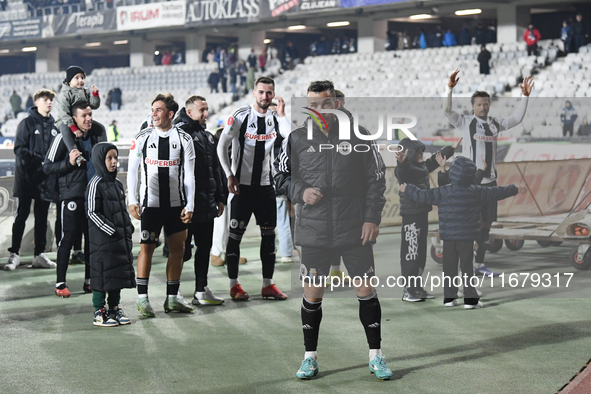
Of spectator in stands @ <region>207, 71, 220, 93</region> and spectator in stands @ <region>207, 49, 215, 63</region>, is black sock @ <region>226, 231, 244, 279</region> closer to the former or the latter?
spectator in stands @ <region>207, 71, 220, 93</region>

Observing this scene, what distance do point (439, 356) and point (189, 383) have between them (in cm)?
155

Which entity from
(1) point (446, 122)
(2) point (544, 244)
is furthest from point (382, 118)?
(2) point (544, 244)

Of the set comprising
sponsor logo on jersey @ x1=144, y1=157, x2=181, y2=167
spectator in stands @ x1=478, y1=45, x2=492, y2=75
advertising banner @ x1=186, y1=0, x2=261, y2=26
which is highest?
advertising banner @ x1=186, y1=0, x2=261, y2=26

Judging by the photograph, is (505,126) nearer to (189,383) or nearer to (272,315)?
(272,315)

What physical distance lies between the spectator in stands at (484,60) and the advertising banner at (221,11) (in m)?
11.6

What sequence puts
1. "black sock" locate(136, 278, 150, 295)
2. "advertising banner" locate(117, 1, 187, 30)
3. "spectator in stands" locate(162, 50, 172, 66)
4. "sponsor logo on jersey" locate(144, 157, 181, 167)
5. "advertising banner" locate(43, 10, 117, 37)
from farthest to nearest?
1. "advertising banner" locate(43, 10, 117, 37)
2. "spectator in stands" locate(162, 50, 172, 66)
3. "advertising banner" locate(117, 1, 187, 30)
4. "black sock" locate(136, 278, 150, 295)
5. "sponsor logo on jersey" locate(144, 157, 181, 167)

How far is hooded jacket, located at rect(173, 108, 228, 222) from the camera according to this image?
20.8 feet

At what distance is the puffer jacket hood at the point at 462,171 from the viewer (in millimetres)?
6277

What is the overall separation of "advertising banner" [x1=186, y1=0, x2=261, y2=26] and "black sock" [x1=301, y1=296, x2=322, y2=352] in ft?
96.2

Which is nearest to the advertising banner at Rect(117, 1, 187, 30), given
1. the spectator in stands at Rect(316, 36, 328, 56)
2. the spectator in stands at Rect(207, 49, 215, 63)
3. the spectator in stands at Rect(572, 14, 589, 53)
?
the spectator in stands at Rect(207, 49, 215, 63)

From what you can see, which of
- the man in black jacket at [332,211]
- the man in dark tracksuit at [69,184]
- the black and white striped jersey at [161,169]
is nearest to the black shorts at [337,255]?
the man in black jacket at [332,211]

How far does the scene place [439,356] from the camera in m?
4.76

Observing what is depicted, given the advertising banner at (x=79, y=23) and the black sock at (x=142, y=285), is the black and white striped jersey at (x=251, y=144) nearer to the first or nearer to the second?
the black sock at (x=142, y=285)

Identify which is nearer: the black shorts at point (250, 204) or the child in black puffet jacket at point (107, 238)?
the child in black puffet jacket at point (107, 238)
